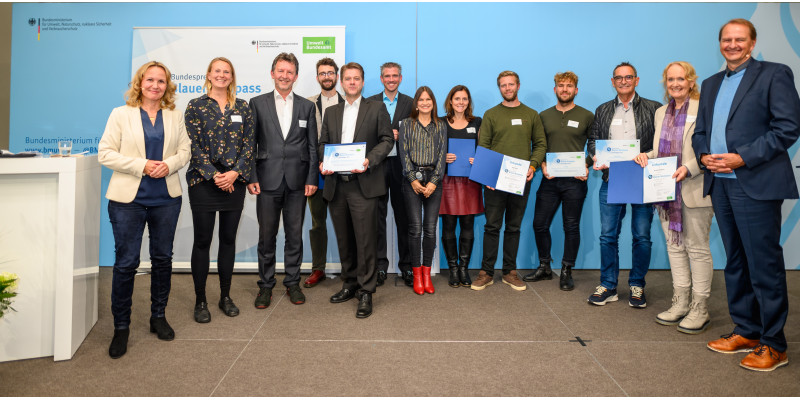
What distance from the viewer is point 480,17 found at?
15.1 feet

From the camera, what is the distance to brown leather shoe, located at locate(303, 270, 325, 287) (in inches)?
157

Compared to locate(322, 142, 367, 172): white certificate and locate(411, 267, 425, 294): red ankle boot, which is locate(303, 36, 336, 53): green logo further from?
locate(411, 267, 425, 294): red ankle boot

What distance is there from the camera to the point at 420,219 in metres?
3.68

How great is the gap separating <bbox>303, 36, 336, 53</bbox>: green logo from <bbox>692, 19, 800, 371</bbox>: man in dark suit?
300 centimetres

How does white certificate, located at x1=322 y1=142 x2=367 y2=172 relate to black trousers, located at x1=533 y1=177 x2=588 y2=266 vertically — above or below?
above

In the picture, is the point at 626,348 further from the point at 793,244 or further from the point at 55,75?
the point at 55,75

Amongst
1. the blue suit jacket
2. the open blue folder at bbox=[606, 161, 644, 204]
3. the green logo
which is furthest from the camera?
the green logo

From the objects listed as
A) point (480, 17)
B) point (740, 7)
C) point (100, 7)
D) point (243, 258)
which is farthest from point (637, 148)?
point (100, 7)

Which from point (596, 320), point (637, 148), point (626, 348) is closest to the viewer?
point (626, 348)

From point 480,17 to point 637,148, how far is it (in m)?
2.01

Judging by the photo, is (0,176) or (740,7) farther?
(740,7)

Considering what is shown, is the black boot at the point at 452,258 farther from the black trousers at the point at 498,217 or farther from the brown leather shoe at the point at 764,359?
the brown leather shoe at the point at 764,359

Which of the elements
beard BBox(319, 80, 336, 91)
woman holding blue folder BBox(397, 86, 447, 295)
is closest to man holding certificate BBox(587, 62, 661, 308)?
woman holding blue folder BBox(397, 86, 447, 295)

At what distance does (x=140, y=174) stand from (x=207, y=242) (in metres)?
0.67
